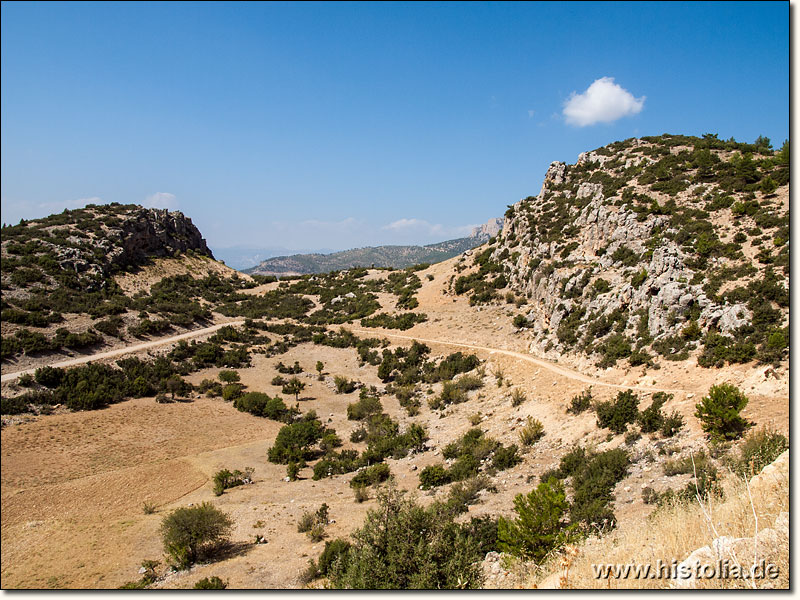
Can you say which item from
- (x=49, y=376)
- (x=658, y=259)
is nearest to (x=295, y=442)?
(x=49, y=376)

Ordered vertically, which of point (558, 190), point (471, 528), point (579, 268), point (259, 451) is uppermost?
point (558, 190)

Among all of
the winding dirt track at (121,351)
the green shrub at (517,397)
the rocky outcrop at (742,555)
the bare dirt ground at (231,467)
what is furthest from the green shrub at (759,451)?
the winding dirt track at (121,351)

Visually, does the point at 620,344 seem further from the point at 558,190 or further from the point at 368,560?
the point at 558,190

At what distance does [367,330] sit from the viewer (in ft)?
160

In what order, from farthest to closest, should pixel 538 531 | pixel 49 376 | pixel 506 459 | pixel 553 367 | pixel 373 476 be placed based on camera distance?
pixel 553 367 → pixel 49 376 → pixel 373 476 → pixel 506 459 → pixel 538 531

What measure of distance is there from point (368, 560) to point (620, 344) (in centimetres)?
2252

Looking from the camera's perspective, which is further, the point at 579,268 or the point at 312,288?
the point at 312,288

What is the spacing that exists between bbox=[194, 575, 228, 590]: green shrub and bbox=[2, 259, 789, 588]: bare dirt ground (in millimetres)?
588

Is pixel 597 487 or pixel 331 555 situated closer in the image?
pixel 331 555

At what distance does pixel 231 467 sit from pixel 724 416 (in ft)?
73.8

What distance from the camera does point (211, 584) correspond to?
11.0m

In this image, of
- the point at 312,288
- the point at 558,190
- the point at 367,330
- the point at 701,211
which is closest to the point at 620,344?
the point at 701,211

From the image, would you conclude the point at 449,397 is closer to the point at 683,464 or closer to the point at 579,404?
the point at 579,404

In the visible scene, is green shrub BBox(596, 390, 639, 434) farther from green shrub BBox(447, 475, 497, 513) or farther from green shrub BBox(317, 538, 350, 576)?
green shrub BBox(317, 538, 350, 576)
